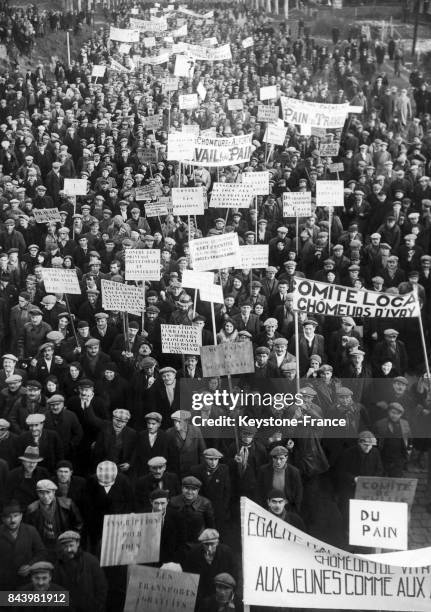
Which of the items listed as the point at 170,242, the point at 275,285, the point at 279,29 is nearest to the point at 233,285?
the point at 275,285

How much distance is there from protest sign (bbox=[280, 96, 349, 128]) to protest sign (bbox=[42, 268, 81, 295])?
7840mm

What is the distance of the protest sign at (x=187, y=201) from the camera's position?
38.8 feet

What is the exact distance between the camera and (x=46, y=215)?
38.8 feet

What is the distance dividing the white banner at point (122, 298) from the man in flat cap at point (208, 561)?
12.1 feet

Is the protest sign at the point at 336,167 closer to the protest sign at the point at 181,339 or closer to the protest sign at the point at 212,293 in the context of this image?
the protest sign at the point at 212,293

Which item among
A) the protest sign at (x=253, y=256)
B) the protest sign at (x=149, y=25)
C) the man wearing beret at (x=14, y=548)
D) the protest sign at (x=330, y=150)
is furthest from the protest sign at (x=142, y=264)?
the protest sign at (x=149, y=25)

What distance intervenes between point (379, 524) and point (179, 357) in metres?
4.22

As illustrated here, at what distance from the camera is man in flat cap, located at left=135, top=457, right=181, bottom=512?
6.38 metres

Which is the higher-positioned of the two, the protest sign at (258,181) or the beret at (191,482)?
the beret at (191,482)

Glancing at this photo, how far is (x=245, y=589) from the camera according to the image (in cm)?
517

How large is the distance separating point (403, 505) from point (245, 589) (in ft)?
3.98

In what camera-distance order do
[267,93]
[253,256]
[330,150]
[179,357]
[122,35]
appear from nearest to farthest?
[179,357]
[253,256]
[330,150]
[267,93]
[122,35]

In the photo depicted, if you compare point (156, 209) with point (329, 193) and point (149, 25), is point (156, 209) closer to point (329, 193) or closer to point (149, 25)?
point (329, 193)

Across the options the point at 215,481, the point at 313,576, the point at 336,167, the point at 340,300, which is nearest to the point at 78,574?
the point at 215,481
